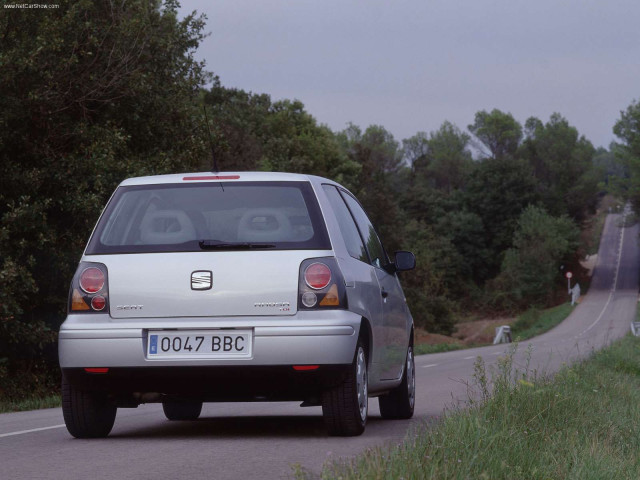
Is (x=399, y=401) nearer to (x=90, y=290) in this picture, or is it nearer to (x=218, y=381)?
(x=218, y=381)

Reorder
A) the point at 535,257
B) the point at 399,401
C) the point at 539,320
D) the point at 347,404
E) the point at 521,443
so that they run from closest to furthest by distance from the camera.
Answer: the point at 521,443, the point at 347,404, the point at 399,401, the point at 539,320, the point at 535,257

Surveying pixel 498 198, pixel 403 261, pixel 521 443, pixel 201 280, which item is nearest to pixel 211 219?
pixel 201 280

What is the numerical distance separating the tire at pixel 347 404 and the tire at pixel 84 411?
154 centimetres

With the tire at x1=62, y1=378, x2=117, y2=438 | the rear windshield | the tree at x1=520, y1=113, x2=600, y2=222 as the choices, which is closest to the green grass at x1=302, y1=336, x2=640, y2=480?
the rear windshield

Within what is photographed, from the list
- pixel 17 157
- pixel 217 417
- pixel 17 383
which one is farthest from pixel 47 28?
pixel 217 417

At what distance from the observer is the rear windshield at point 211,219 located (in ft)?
25.6

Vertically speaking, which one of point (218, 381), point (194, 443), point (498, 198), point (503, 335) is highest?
point (218, 381)

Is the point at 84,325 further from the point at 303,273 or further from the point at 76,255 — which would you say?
the point at 76,255

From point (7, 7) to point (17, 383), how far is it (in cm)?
600

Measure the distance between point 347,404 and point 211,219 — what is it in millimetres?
1518

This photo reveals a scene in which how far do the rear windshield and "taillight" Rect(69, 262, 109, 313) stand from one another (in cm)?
15

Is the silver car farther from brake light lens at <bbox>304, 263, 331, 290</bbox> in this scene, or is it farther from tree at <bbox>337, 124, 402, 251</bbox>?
tree at <bbox>337, 124, 402, 251</bbox>

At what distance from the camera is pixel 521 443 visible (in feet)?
21.0

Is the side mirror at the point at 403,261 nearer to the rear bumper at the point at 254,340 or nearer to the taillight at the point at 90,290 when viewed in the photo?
the rear bumper at the point at 254,340
